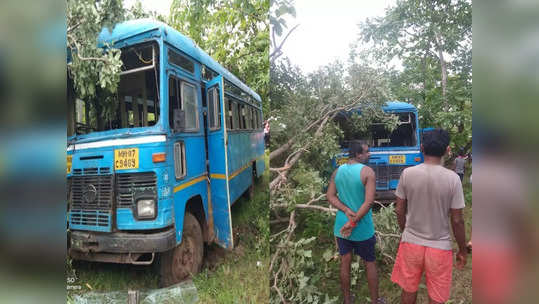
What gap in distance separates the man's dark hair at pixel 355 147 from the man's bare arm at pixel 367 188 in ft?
0.38

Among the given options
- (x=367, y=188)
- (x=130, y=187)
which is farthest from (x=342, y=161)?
(x=130, y=187)

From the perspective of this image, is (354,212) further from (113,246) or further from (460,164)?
(113,246)

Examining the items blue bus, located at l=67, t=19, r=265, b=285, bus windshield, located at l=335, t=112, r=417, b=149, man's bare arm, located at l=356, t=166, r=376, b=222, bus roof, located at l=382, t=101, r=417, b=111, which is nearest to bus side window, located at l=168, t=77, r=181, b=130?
blue bus, located at l=67, t=19, r=265, b=285

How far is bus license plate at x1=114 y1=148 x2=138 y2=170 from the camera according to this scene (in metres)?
2.05

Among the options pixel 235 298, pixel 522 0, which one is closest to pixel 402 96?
pixel 522 0

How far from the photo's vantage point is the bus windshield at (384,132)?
2068 mm

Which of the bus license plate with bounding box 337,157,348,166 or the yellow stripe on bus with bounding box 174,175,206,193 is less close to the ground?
the bus license plate with bounding box 337,157,348,166

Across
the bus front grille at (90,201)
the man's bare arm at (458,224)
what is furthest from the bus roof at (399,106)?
the bus front grille at (90,201)

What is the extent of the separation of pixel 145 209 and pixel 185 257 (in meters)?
0.52

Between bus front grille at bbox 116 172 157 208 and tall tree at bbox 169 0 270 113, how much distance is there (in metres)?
0.97

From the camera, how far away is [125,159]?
2.05 metres

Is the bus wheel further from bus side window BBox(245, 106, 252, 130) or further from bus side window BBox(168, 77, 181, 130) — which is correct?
bus side window BBox(245, 106, 252, 130)

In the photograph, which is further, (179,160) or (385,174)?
(179,160)

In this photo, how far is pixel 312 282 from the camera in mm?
2281
